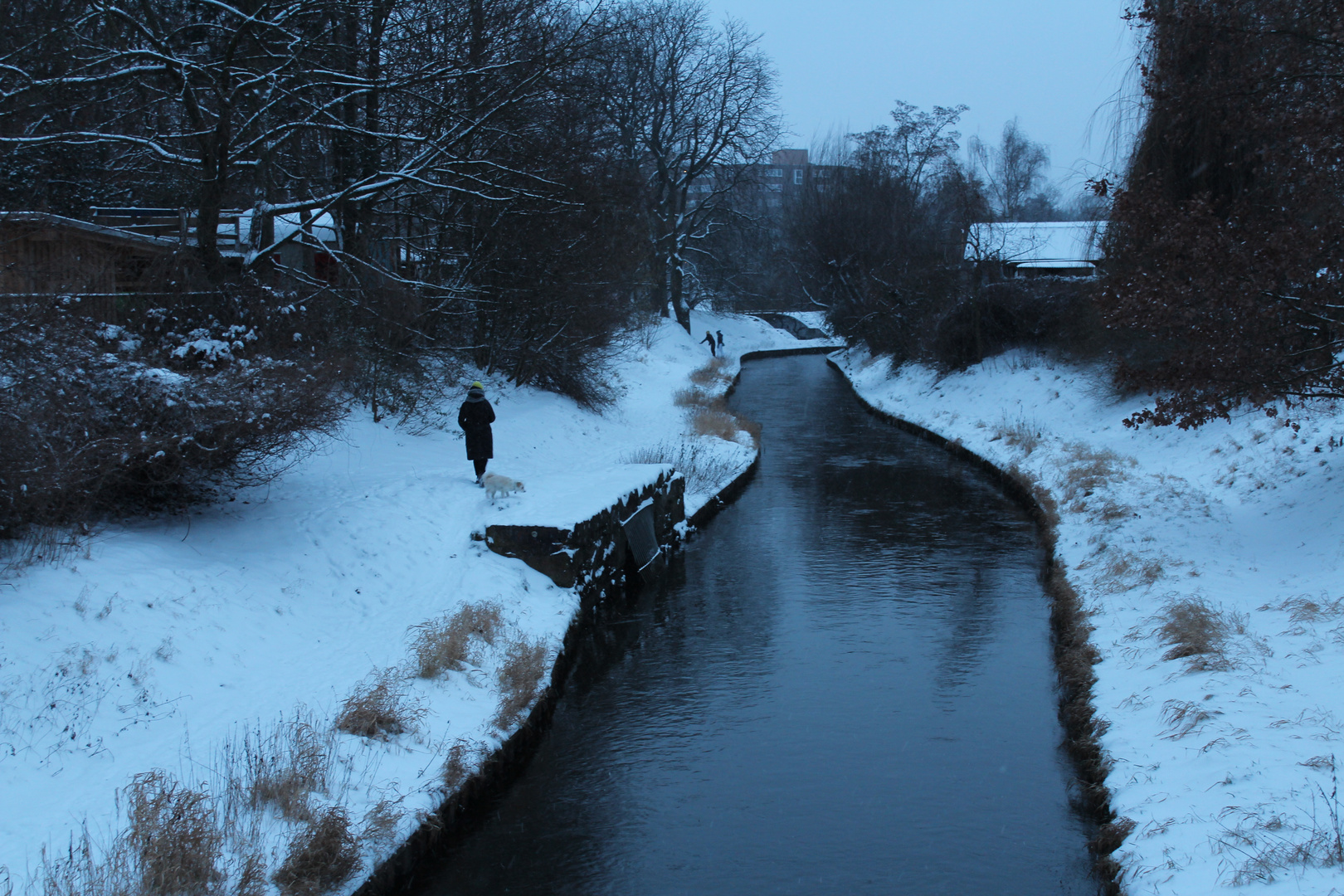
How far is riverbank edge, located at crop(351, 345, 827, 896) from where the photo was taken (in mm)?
6371

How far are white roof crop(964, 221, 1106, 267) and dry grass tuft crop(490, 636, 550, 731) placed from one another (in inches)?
1034

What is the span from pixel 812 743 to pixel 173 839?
5017 millimetres

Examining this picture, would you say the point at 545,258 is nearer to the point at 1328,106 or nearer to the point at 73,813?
the point at 1328,106

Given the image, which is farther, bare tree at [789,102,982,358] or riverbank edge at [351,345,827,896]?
bare tree at [789,102,982,358]

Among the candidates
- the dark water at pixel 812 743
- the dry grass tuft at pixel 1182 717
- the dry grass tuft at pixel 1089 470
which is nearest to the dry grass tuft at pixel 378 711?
the dark water at pixel 812 743

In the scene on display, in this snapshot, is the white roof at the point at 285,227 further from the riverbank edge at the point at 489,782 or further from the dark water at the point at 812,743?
the dark water at the point at 812,743

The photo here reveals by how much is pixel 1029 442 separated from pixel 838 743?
45.9 feet

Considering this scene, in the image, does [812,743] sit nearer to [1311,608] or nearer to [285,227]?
[1311,608]

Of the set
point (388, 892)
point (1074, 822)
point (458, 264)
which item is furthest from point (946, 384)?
point (388, 892)

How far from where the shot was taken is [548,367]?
877 inches

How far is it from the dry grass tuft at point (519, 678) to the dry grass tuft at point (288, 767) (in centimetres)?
171

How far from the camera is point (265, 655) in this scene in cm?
812

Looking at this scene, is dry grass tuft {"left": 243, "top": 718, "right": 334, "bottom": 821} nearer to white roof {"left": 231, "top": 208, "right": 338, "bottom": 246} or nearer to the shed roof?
the shed roof

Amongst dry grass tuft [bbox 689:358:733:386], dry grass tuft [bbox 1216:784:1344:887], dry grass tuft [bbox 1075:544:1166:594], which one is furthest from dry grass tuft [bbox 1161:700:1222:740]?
dry grass tuft [bbox 689:358:733:386]
